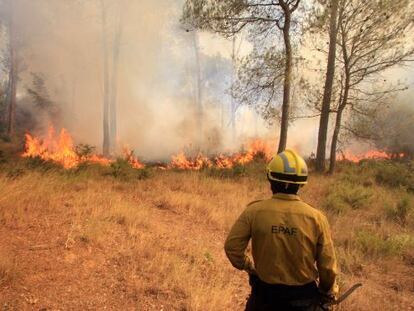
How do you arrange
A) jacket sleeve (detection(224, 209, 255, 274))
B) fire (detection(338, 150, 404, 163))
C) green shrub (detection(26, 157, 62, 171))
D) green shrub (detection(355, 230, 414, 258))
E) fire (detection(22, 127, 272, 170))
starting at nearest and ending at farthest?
1. jacket sleeve (detection(224, 209, 255, 274))
2. green shrub (detection(355, 230, 414, 258))
3. green shrub (detection(26, 157, 62, 171))
4. fire (detection(22, 127, 272, 170))
5. fire (detection(338, 150, 404, 163))

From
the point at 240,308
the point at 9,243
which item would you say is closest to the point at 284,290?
the point at 240,308

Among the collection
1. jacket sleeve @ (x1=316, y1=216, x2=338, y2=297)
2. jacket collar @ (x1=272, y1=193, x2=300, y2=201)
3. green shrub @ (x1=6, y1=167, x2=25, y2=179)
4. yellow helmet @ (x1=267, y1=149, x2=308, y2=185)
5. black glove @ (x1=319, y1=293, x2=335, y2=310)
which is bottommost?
green shrub @ (x1=6, y1=167, x2=25, y2=179)

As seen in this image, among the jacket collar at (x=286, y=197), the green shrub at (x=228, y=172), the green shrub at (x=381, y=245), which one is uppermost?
the jacket collar at (x=286, y=197)

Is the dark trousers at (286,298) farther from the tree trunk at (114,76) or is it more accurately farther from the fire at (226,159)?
the tree trunk at (114,76)

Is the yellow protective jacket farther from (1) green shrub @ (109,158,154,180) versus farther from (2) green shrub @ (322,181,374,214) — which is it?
(1) green shrub @ (109,158,154,180)

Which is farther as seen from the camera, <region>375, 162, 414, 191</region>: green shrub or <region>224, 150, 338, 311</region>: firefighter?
<region>375, 162, 414, 191</region>: green shrub

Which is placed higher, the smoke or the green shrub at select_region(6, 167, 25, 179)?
the smoke

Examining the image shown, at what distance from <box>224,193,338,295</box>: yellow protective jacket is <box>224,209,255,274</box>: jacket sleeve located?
0.06m

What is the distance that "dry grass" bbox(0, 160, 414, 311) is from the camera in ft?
16.0

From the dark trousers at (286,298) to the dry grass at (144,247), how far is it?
6.83ft

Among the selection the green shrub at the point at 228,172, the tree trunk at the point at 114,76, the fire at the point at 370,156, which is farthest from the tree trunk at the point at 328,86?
the tree trunk at the point at 114,76

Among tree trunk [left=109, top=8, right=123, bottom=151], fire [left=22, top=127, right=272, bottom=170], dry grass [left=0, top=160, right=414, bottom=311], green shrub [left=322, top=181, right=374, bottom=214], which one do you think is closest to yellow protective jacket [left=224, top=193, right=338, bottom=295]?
dry grass [left=0, top=160, right=414, bottom=311]

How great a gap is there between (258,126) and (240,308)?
160 feet

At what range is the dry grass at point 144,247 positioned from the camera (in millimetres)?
4887
